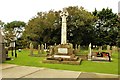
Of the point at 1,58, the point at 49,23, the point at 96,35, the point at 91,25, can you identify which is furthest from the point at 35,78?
the point at 96,35

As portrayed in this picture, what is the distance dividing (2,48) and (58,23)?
27.2 m

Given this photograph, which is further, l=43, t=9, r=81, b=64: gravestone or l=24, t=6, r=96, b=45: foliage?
l=24, t=6, r=96, b=45: foliage

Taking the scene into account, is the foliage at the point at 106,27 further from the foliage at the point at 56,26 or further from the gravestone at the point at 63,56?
the gravestone at the point at 63,56

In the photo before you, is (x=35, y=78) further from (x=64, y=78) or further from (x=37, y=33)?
(x=37, y=33)

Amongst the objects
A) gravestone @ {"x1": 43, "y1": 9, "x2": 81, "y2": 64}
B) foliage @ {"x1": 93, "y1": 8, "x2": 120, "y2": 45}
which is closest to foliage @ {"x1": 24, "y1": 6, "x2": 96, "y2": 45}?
foliage @ {"x1": 93, "y1": 8, "x2": 120, "y2": 45}

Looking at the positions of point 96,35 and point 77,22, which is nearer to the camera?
point 77,22

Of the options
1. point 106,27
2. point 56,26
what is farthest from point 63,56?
point 106,27

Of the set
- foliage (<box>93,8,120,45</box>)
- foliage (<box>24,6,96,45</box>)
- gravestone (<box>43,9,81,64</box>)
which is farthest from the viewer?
foliage (<box>93,8,120,45</box>)

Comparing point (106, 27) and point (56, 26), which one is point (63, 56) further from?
point (106, 27)

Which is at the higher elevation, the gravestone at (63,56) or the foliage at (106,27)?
the foliage at (106,27)

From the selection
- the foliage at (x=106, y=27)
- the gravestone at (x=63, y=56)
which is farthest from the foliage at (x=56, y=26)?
the gravestone at (x=63, y=56)

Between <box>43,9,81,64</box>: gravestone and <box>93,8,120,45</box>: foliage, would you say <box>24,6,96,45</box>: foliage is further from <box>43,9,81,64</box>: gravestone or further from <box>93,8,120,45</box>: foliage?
<box>43,9,81,64</box>: gravestone

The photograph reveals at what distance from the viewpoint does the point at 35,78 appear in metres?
9.17

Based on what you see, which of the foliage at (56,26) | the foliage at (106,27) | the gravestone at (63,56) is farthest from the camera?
the foliage at (106,27)
